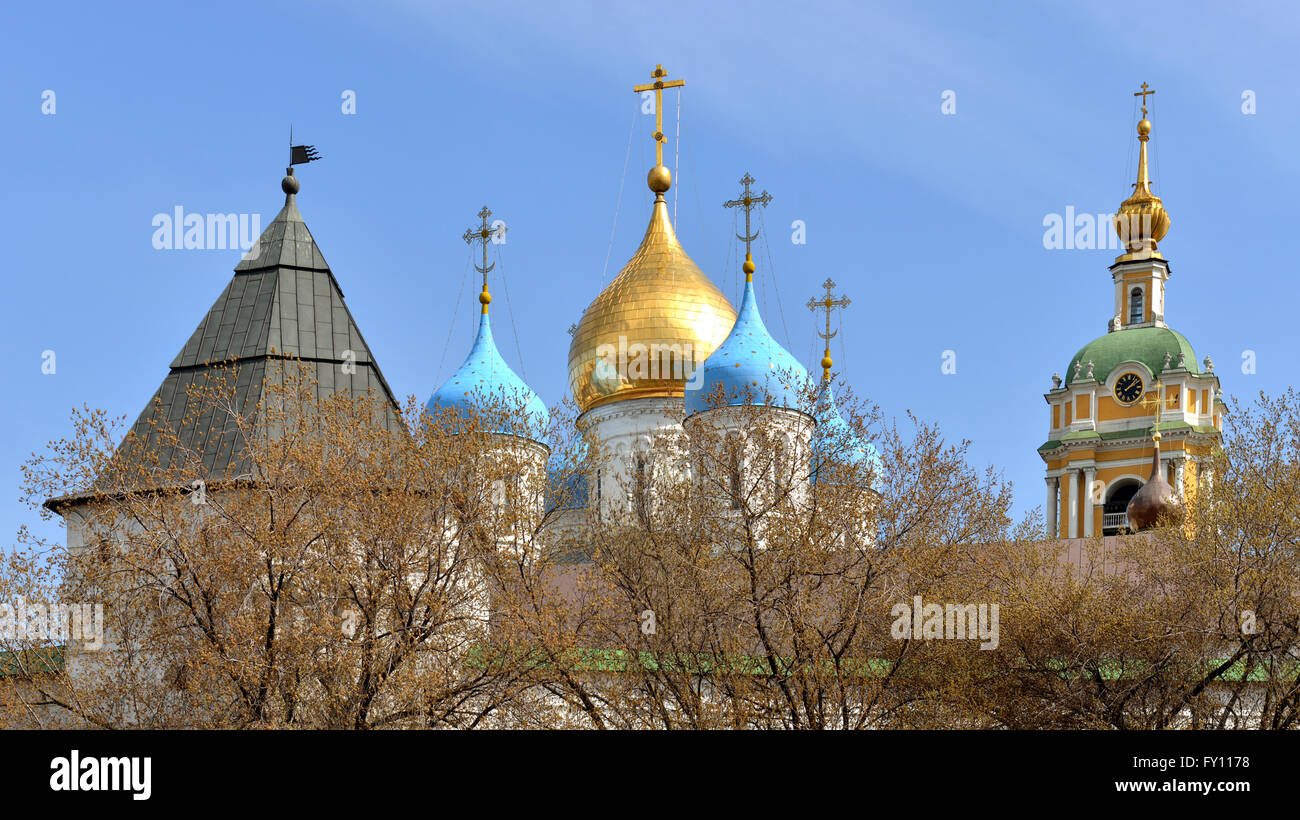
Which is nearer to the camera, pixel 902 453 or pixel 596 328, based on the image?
pixel 902 453

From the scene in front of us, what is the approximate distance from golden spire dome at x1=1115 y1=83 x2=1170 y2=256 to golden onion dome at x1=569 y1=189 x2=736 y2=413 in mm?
20736

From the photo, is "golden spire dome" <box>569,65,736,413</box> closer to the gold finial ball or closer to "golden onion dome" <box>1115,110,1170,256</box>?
the gold finial ball

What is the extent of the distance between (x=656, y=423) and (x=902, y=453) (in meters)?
11.6

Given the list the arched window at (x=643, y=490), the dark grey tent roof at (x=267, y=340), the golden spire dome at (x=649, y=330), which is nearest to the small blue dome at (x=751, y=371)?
the arched window at (x=643, y=490)

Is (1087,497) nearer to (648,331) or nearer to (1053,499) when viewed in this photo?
(1053,499)

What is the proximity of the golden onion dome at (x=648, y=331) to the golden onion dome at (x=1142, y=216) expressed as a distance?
20.7m

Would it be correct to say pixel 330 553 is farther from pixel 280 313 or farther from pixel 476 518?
pixel 280 313

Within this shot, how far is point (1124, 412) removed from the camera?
5662cm

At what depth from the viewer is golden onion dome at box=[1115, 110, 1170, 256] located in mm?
59531
